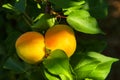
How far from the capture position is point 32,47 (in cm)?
113

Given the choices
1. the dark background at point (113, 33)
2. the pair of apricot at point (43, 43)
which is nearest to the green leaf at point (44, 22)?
the pair of apricot at point (43, 43)

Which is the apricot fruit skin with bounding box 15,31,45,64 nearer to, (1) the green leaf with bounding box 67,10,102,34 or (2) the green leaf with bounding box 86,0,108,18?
(1) the green leaf with bounding box 67,10,102,34

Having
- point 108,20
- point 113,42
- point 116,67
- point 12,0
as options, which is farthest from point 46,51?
point 108,20

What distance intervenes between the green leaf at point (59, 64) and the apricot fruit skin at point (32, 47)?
0.03 meters

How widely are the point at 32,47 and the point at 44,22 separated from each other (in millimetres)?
118

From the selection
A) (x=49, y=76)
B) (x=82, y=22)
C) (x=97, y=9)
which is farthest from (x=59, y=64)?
(x=97, y=9)

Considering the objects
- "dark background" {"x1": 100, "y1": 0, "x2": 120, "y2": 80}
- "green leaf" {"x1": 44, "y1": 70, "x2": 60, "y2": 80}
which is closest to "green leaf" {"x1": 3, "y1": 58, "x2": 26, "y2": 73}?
"green leaf" {"x1": 44, "y1": 70, "x2": 60, "y2": 80}

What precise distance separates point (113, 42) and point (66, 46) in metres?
2.61

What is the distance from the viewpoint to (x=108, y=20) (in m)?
3.92

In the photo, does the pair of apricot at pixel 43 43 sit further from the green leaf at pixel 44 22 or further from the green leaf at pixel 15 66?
→ the green leaf at pixel 15 66

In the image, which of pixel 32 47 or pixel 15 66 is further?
pixel 15 66

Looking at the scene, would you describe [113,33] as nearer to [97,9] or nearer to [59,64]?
[97,9]

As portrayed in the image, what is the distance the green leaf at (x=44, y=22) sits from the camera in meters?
1.21

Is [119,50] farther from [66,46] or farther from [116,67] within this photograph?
[66,46]
